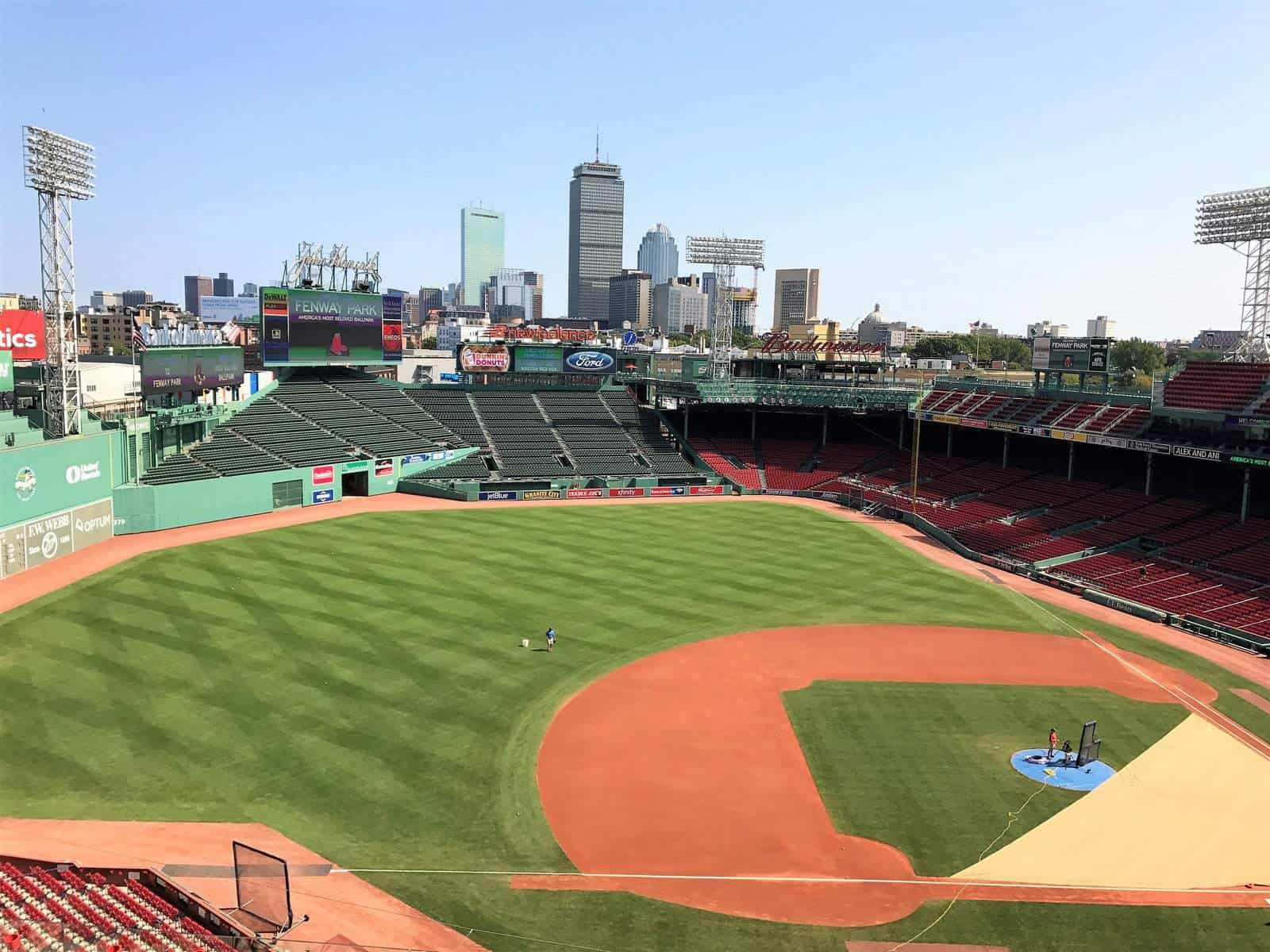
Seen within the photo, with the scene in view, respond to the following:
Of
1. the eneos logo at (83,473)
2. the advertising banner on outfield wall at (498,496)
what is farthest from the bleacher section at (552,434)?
the eneos logo at (83,473)

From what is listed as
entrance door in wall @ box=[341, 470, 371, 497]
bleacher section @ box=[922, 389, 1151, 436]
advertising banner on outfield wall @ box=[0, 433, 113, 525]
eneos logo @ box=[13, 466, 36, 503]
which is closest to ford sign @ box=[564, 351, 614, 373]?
entrance door in wall @ box=[341, 470, 371, 497]

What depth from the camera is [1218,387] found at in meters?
57.0

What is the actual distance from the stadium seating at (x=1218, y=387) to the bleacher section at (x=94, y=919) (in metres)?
59.6

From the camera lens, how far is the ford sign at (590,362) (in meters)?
95.6

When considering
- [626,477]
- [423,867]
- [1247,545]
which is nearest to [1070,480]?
[1247,545]

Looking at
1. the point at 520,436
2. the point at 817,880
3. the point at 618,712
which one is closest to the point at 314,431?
the point at 520,436

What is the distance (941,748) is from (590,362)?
234ft

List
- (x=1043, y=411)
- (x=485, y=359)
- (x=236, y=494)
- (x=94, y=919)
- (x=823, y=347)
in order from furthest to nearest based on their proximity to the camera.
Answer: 1. (x=485, y=359)
2. (x=823, y=347)
3. (x=1043, y=411)
4. (x=236, y=494)
5. (x=94, y=919)

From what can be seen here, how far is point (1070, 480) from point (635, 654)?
45171 millimetres

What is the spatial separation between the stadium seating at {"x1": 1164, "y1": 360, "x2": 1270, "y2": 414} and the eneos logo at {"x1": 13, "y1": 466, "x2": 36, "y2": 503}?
222ft

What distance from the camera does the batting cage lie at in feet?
65.8

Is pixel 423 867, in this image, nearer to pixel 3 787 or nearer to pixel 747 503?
pixel 3 787

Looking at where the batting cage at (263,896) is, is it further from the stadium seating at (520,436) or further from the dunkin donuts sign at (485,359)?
the dunkin donuts sign at (485,359)

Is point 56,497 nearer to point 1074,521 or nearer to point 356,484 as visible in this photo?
point 356,484
